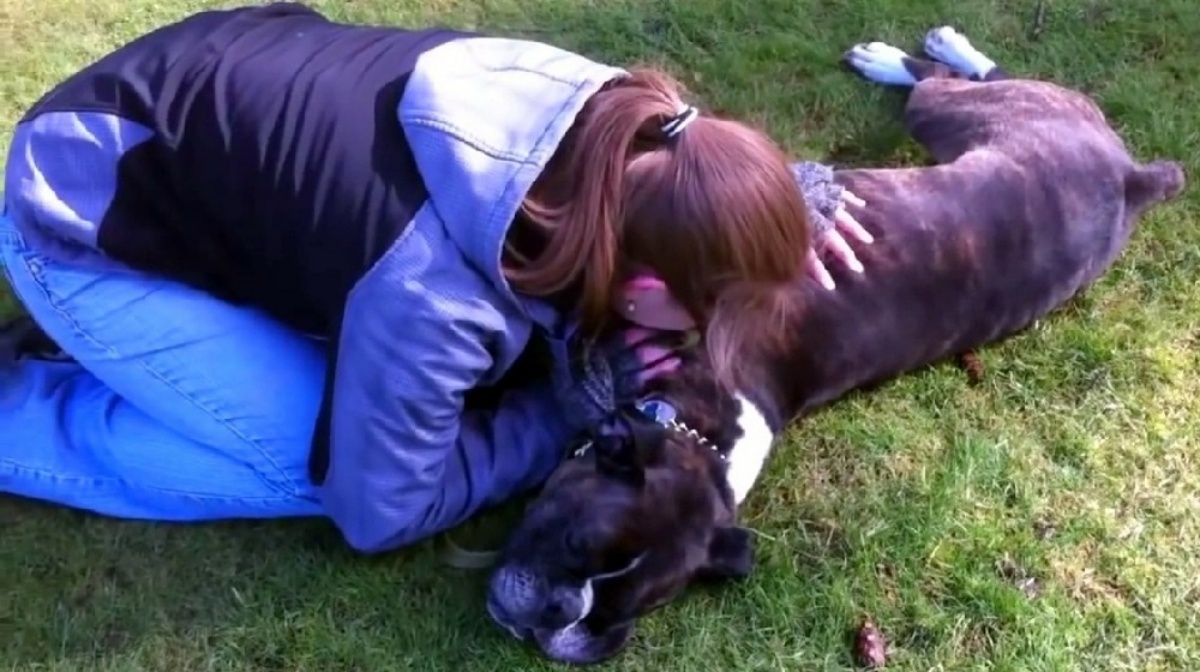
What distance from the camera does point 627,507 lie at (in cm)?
311

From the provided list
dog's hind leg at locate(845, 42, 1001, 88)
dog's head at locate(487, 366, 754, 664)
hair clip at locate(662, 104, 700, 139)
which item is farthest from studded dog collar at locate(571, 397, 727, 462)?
dog's hind leg at locate(845, 42, 1001, 88)

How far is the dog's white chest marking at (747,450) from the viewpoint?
3.44m

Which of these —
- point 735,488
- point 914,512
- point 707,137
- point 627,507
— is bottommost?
point 914,512

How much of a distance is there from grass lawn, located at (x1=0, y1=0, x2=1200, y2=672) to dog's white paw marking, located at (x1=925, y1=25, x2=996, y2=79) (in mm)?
372

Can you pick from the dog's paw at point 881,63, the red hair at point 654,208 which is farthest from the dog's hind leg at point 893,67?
the red hair at point 654,208

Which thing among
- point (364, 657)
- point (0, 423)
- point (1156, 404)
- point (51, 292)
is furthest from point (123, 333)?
point (1156, 404)

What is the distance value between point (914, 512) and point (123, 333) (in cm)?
201

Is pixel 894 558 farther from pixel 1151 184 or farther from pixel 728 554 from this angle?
pixel 1151 184

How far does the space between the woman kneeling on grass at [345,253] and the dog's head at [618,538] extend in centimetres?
23

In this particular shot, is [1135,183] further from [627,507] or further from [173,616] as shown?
[173,616]

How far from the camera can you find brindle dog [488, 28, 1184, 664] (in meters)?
3.15

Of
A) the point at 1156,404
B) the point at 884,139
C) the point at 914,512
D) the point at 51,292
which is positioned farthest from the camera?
the point at 884,139

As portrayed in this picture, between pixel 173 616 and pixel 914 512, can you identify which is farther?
pixel 914 512

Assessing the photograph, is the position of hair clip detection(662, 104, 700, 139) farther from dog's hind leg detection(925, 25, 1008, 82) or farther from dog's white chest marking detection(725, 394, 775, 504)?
dog's hind leg detection(925, 25, 1008, 82)
